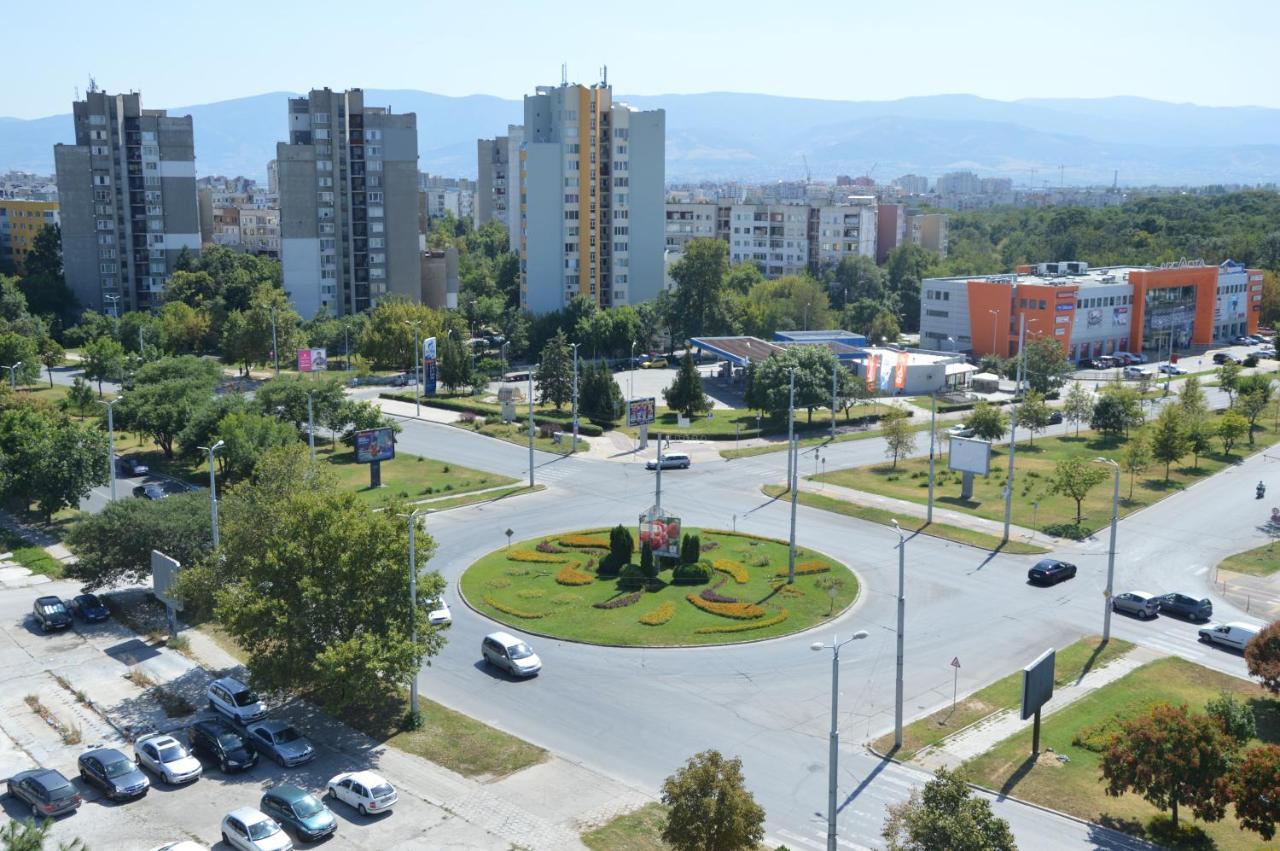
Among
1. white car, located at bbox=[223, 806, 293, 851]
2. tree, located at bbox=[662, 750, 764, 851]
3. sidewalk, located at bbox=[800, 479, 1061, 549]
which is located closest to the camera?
tree, located at bbox=[662, 750, 764, 851]

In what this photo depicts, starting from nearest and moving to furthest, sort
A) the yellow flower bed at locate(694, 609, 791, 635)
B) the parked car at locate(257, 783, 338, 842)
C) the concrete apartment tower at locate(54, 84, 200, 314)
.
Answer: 1. the parked car at locate(257, 783, 338, 842)
2. the yellow flower bed at locate(694, 609, 791, 635)
3. the concrete apartment tower at locate(54, 84, 200, 314)

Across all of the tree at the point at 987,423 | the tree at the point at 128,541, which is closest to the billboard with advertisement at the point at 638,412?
the tree at the point at 987,423

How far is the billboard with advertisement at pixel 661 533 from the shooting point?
156 ft

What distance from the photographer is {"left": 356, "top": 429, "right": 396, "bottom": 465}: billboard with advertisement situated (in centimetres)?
6191

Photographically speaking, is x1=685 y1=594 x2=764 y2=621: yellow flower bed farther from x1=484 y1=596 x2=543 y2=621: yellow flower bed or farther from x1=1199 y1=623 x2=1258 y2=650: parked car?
x1=1199 y1=623 x2=1258 y2=650: parked car

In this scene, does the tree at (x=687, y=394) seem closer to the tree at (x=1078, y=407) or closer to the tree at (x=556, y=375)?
the tree at (x=556, y=375)

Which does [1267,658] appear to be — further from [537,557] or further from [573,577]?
[537,557]

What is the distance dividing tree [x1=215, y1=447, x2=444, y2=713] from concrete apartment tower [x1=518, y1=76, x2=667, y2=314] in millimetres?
80674

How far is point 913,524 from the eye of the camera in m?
55.6

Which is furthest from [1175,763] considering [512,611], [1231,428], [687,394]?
[687,394]

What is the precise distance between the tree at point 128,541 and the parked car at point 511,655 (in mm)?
12187

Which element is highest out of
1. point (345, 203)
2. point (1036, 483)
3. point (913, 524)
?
point (345, 203)

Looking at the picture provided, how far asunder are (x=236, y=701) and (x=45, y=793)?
6507 millimetres

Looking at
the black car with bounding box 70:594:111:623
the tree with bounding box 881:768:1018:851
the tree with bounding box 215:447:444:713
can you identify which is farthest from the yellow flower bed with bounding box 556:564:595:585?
the tree with bounding box 881:768:1018:851
